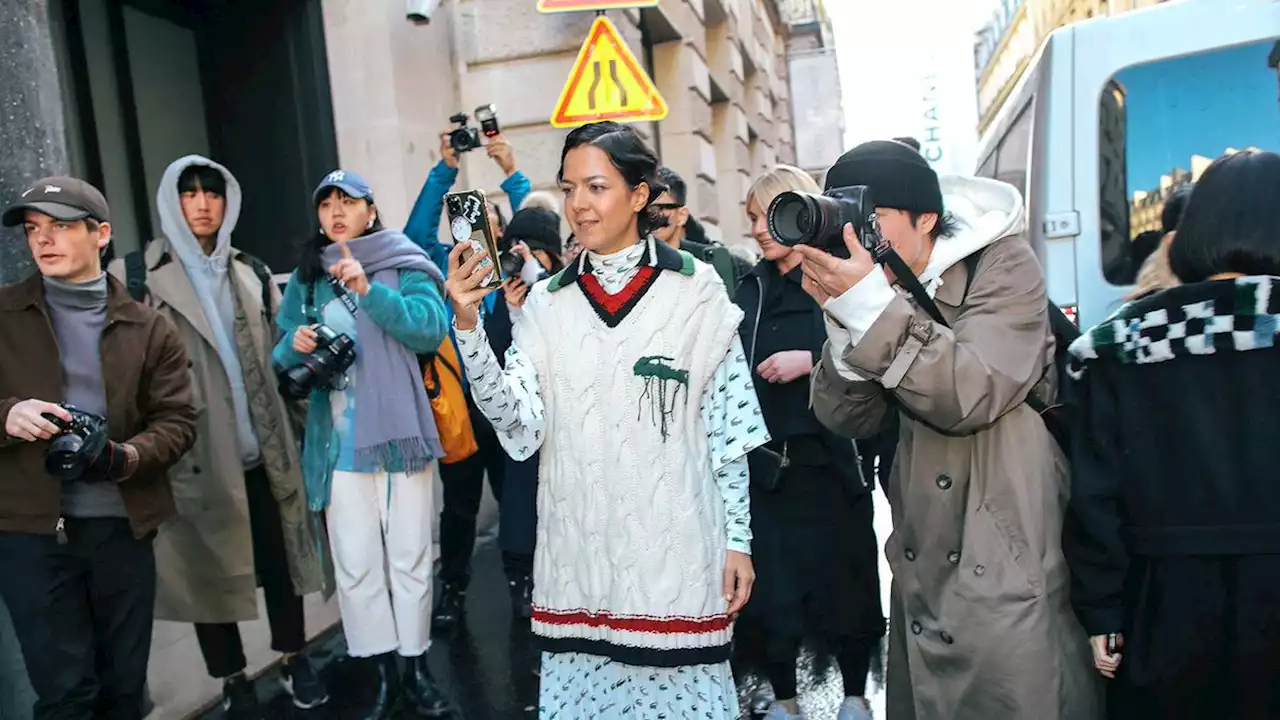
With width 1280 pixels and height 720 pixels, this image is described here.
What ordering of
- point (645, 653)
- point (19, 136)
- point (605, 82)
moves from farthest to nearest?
point (605, 82), point (19, 136), point (645, 653)

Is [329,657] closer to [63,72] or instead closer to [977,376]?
[63,72]

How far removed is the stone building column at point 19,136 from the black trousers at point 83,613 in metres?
0.27

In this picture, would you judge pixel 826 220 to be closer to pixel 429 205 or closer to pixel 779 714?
pixel 779 714

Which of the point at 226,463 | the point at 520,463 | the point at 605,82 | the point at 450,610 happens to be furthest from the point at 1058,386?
the point at 605,82

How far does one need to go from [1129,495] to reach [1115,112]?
2289mm

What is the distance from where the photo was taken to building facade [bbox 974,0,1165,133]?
30.5 m

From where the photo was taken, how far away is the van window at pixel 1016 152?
455 centimetres

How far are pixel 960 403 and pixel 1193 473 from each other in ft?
1.65

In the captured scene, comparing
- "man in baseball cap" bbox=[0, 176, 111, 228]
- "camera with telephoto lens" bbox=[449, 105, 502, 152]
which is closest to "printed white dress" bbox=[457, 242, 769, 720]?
"man in baseball cap" bbox=[0, 176, 111, 228]

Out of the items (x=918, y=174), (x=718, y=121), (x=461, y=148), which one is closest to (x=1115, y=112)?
(x=918, y=174)

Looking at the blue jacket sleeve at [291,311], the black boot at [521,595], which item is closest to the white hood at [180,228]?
the blue jacket sleeve at [291,311]

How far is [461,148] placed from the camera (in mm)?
4566

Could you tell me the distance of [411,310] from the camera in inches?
142

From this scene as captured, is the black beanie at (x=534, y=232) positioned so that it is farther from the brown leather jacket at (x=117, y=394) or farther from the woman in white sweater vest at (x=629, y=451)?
the woman in white sweater vest at (x=629, y=451)
